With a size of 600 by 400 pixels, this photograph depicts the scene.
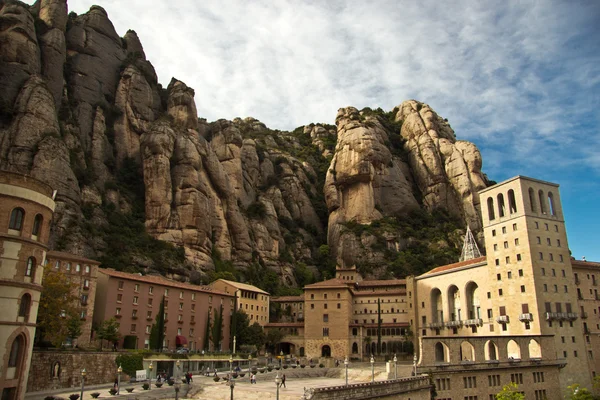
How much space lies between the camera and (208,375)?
171ft

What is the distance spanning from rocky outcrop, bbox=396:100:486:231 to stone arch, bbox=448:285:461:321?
4320 centimetres

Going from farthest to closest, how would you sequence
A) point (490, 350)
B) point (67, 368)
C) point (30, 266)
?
point (490, 350) → point (67, 368) → point (30, 266)

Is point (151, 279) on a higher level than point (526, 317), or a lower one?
higher

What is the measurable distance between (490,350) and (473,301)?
1064cm

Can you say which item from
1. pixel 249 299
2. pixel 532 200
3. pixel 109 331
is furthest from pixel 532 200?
pixel 109 331

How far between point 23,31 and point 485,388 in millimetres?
85218

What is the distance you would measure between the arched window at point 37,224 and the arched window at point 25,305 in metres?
3.73

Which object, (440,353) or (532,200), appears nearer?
(440,353)

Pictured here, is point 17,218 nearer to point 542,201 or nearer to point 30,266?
point 30,266

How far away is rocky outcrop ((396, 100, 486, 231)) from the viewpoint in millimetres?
116375

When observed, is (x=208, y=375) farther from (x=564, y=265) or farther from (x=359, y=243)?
(x=359, y=243)

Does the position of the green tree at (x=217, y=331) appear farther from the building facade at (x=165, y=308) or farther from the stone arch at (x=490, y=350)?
the stone arch at (x=490, y=350)

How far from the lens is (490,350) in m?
58.6

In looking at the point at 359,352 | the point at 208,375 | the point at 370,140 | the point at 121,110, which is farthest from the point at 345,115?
the point at 208,375
